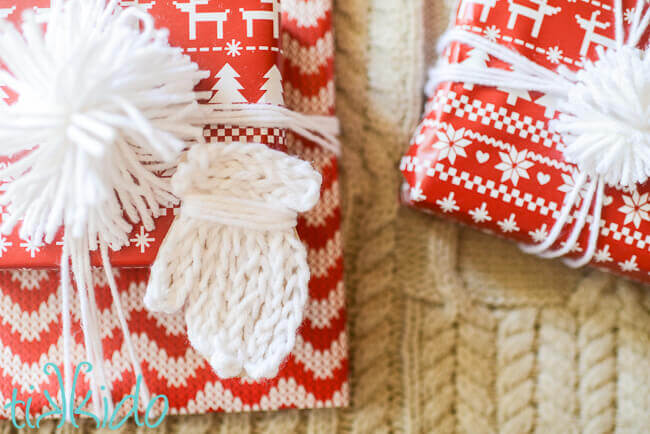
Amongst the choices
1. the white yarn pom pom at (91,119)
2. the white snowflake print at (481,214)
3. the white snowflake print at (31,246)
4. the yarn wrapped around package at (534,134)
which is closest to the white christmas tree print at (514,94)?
the yarn wrapped around package at (534,134)

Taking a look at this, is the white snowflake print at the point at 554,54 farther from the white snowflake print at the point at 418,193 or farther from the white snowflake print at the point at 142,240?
the white snowflake print at the point at 142,240

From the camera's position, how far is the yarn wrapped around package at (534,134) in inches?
27.0

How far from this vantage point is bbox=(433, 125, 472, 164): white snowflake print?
685mm

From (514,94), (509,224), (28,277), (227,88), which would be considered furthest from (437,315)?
(28,277)

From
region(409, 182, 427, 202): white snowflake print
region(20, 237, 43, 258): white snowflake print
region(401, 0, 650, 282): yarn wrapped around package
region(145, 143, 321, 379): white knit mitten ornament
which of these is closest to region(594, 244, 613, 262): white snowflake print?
region(401, 0, 650, 282): yarn wrapped around package

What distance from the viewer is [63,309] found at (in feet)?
2.17

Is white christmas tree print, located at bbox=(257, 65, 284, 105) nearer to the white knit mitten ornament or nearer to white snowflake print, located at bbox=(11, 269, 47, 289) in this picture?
the white knit mitten ornament

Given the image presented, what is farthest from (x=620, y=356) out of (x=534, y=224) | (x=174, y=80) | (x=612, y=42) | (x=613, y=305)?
(x=174, y=80)

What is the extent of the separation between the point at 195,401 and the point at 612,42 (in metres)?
0.65

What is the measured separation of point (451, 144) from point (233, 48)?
10.4 inches

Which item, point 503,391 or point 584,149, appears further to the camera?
point 503,391

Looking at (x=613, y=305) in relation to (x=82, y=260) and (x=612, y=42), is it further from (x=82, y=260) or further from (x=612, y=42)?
(x=82, y=260)

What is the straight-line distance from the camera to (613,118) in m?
0.66

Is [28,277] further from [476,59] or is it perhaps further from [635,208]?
[635,208]
